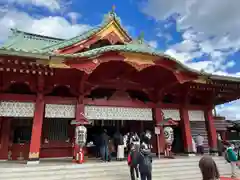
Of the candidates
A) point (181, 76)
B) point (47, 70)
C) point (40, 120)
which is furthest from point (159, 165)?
point (47, 70)

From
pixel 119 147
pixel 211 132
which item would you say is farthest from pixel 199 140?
pixel 119 147

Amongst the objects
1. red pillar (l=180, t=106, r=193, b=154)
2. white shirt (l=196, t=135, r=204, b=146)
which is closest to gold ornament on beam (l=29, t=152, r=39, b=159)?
red pillar (l=180, t=106, r=193, b=154)

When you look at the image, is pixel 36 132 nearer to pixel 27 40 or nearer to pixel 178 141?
pixel 27 40

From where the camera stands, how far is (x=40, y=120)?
9219 millimetres

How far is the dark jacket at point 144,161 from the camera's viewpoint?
608 centimetres

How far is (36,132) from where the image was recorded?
29.6 ft

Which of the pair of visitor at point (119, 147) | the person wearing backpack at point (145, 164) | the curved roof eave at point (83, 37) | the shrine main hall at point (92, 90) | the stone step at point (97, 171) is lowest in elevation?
the stone step at point (97, 171)

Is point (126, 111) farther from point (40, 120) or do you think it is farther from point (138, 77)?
point (40, 120)

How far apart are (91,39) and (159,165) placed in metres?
6.86

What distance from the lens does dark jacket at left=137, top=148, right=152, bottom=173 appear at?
6.08 metres

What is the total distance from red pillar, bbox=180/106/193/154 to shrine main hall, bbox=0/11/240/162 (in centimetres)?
5

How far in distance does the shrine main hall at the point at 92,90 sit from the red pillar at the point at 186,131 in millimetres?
53

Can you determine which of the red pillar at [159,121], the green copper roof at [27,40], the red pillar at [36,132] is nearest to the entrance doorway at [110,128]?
the red pillar at [159,121]

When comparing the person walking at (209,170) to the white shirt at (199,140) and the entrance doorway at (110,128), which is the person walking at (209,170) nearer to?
the entrance doorway at (110,128)
